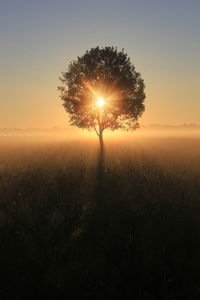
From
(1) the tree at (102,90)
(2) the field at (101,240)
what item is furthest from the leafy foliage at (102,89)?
(2) the field at (101,240)

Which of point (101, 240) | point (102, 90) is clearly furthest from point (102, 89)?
point (101, 240)

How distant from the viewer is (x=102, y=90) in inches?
913

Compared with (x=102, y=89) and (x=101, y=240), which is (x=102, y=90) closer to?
(x=102, y=89)

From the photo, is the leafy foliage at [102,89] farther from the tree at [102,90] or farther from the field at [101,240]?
the field at [101,240]

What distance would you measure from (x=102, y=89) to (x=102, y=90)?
4.2 inches

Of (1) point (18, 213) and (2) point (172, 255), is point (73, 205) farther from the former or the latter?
(2) point (172, 255)

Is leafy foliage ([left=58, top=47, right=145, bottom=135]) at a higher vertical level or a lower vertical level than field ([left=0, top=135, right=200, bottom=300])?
higher

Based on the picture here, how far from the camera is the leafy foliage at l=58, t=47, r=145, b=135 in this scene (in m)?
22.5

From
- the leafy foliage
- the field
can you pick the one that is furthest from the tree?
the field

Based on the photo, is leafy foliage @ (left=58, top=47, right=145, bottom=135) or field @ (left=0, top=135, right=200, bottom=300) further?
leafy foliage @ (left=58, top=47, right=145, bottom=135)

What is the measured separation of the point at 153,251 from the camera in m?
5.09

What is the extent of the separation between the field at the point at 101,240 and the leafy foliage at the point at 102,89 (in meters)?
14.9

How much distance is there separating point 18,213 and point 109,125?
763 inches

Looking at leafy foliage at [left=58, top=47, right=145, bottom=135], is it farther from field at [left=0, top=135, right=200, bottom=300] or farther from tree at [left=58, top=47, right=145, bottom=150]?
field at [left=0, top=135, right=200, bottom=300]
